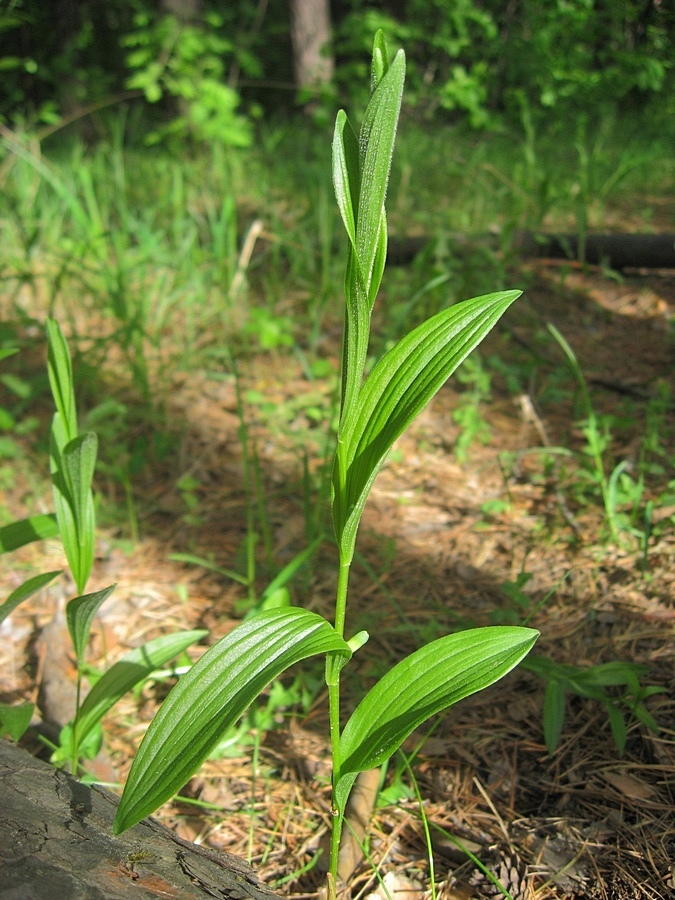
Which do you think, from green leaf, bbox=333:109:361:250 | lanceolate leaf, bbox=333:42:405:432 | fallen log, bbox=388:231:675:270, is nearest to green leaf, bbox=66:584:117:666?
lanceolate leaf, bbox=333:42:405:432

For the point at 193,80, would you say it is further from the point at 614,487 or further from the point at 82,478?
the point at 82,478

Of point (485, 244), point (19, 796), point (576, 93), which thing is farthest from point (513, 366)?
point (576, 93)

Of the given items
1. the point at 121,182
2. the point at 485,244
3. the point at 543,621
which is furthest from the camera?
the point at 121,182

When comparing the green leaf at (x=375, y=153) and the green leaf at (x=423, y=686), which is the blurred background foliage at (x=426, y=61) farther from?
the green leaf at (x=423, y=686)

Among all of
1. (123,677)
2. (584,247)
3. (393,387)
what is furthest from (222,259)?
(393,387)

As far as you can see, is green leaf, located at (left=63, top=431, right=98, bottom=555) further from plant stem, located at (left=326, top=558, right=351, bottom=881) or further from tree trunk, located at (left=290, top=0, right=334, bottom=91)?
tree trunk, located at (left=290, top=0, right=334, bottom=91)

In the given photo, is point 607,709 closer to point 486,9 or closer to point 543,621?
point 543,621
